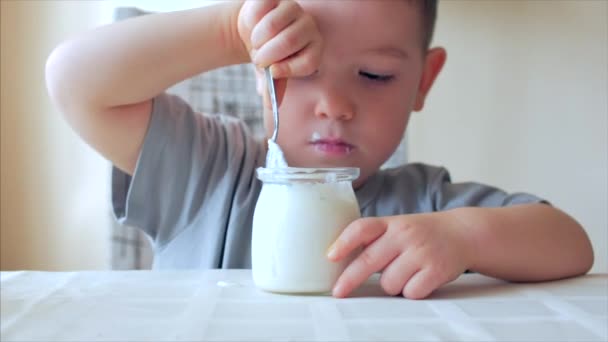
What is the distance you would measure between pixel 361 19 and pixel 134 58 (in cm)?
26

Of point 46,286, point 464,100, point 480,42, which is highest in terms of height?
point 480,42

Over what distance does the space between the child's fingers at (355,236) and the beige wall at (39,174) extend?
714 mm

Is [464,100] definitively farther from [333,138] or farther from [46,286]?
[46,286]

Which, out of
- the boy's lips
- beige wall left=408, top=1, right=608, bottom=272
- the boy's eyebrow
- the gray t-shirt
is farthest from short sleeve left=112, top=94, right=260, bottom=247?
beige wall left=408, top=1, right=608, bottom=272

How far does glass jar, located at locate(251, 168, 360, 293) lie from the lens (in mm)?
433

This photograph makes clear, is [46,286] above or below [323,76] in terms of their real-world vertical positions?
below

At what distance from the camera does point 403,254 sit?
0.47 m

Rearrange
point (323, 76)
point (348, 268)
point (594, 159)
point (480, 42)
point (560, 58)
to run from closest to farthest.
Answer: point (348, 268) → point (323, 76) → point (594, 159) → point (560, 58) → point (480, 42)

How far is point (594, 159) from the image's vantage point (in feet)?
2.97

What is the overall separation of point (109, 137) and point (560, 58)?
0.72 metres

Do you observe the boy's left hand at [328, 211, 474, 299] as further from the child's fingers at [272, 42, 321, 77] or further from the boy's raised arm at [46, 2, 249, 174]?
the boy's raised arm at [46, 2, 249, 174]

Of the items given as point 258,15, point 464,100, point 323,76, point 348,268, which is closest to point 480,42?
point 464,100

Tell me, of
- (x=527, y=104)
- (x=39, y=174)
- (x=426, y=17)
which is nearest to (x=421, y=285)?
(x=426, y=17)

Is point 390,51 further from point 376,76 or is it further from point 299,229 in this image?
point 299,229
